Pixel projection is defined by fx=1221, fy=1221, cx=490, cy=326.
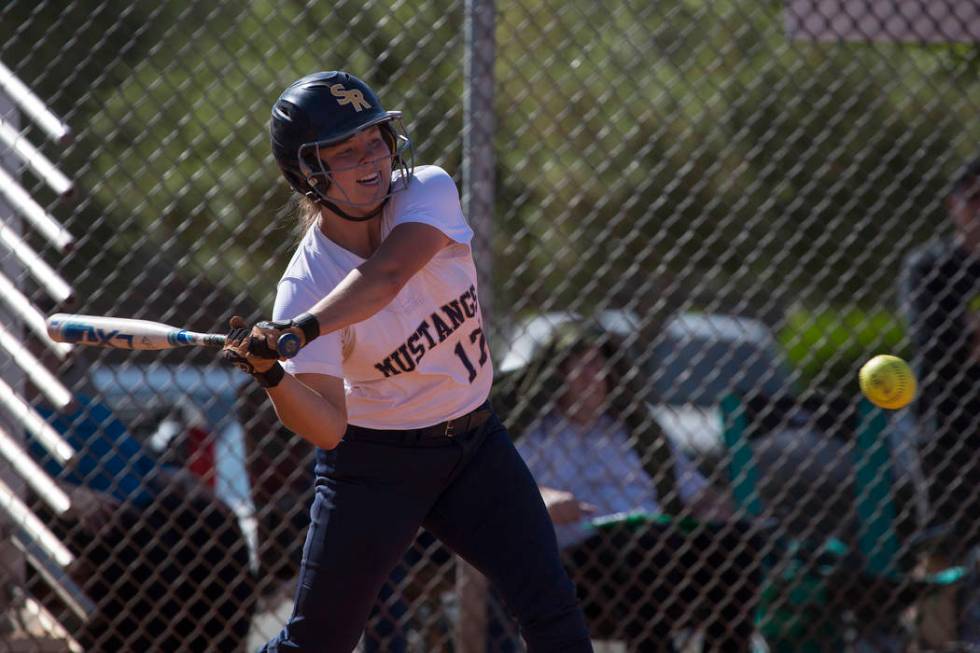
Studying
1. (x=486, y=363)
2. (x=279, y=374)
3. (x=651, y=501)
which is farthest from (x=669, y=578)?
(x=279, y=374)

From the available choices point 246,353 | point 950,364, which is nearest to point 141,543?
point 246,353

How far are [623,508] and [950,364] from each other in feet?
4.23

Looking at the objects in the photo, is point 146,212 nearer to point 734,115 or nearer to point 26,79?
point 26,79

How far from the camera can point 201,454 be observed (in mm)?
4125

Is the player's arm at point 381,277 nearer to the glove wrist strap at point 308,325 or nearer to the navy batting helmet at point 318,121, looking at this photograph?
the glove wrist strap at point 308,325

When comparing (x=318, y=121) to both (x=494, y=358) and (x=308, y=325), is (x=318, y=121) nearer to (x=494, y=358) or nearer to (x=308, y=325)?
(x=308, y=325)

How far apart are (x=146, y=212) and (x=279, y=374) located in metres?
2.14

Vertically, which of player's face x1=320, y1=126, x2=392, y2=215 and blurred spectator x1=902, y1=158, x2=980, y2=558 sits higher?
player's face x1=320, y1=126, x2=392, y2=215

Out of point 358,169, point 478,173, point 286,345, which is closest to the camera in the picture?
point 286,345

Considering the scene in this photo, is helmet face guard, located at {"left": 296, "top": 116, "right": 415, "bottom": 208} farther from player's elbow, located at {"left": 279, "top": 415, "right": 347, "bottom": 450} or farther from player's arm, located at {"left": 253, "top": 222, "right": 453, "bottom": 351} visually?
player's elbow, located at {"left": 279, "top": 415, "right": 347, "bottom": 450}

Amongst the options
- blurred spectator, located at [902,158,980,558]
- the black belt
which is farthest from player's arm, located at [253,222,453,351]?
blurred spectator, located at [902,158,980,558]

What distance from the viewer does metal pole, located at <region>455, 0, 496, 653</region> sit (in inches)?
149

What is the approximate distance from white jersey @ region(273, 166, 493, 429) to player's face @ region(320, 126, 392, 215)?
8 cm

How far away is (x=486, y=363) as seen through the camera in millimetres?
3029
